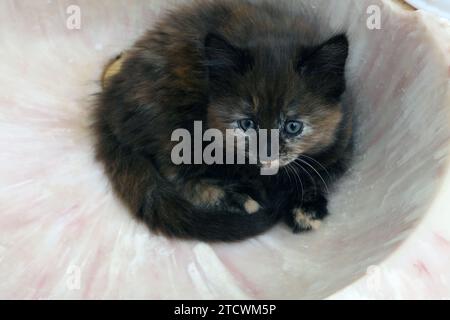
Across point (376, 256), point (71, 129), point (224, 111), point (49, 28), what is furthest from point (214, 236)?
Result: point (49, 28)

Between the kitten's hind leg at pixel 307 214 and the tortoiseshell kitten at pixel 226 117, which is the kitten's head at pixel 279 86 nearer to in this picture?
the tortoiseshell kitten at pixel 226 117

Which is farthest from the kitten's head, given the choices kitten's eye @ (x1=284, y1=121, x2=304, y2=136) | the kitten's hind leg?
the kitten's hind leg

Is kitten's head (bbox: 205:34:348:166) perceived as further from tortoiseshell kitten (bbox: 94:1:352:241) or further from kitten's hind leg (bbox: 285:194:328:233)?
kitten's hind leg (bbox: 285:194:328:233)

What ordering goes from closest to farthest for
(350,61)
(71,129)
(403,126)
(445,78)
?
(445,78)
(403,126)
(350,61)
(71,129)

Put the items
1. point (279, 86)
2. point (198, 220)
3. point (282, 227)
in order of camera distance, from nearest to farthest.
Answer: point (279, 86), point (198, 220), point (282, 227)

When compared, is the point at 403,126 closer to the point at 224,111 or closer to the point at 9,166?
the point at 224,111

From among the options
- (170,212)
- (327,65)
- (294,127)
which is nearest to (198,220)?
(170,212)

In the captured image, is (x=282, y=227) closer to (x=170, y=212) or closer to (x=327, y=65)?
(x=170, y=212)

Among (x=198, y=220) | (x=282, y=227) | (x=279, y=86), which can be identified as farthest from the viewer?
(x=282, y=227)
